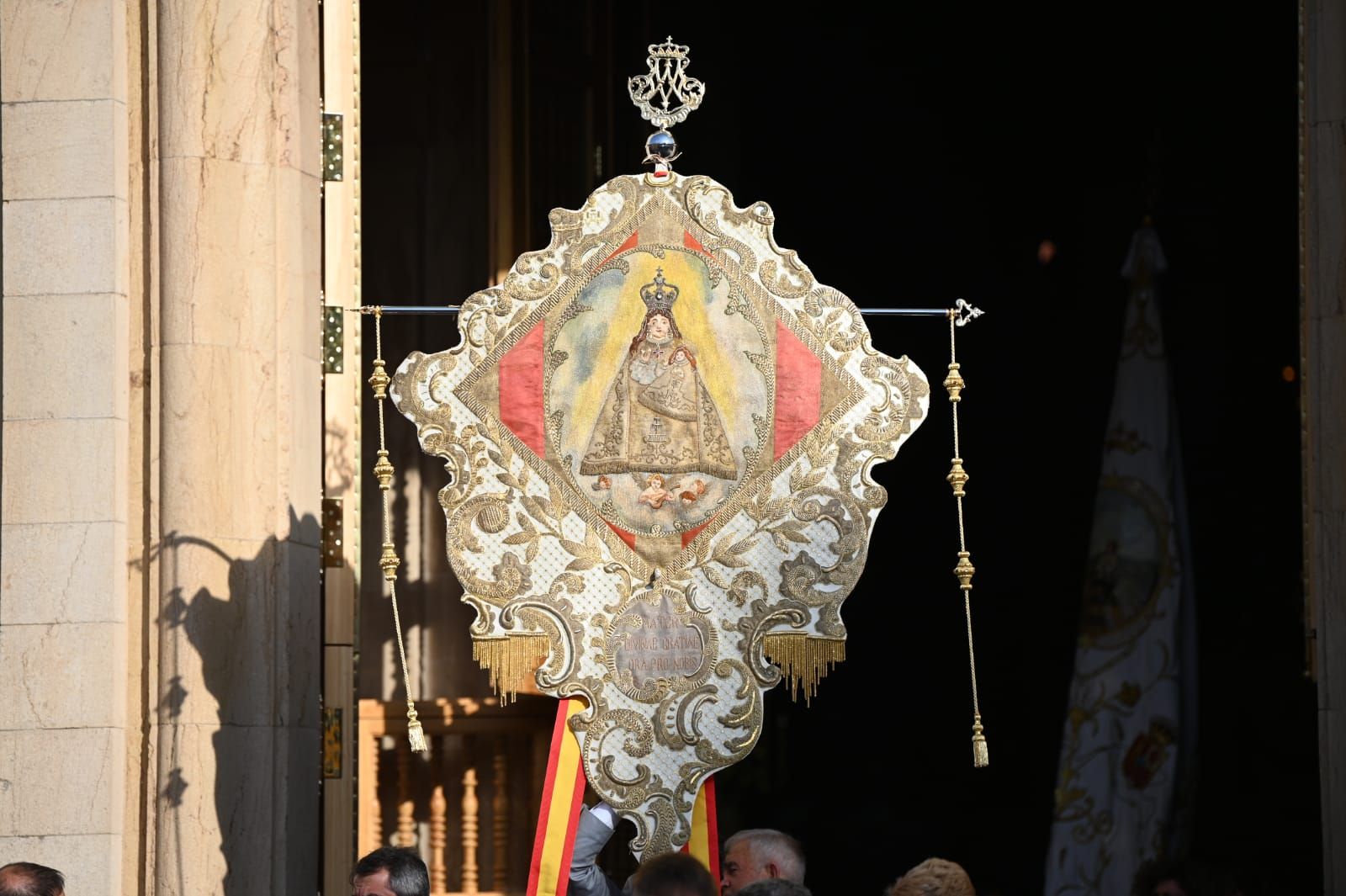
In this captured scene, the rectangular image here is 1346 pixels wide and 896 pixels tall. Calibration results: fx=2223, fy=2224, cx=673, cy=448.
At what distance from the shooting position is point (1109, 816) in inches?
334

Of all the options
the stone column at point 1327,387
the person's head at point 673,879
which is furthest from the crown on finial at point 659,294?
the person's head at point 673,879

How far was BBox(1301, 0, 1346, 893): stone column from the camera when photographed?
6.66 meters

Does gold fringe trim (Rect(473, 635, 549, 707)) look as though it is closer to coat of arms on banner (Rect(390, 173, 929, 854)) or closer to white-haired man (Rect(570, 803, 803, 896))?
coat of arms on banner (Rect(390, 173, 929, 854))

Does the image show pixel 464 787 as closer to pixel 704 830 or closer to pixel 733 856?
pixel 704 830

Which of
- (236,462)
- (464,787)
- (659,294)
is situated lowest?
(464,787)

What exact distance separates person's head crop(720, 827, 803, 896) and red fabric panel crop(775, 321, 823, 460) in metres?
1.12

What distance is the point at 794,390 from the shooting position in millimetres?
6559

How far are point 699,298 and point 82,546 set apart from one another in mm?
2012

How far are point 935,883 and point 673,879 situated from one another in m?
1.02

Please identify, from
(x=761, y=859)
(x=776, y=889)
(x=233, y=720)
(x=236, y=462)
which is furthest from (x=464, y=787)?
(x=776, y=889)

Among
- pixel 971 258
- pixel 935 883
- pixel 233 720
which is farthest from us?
pixel 971 258

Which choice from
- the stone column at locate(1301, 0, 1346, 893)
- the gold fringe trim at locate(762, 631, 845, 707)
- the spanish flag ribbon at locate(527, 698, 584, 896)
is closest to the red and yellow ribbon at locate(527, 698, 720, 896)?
the spanish flag ribbon at locate(527, 698, 584, 896)

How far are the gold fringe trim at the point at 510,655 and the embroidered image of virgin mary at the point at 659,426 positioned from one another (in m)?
0.52

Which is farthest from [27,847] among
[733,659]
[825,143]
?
[825,143]
